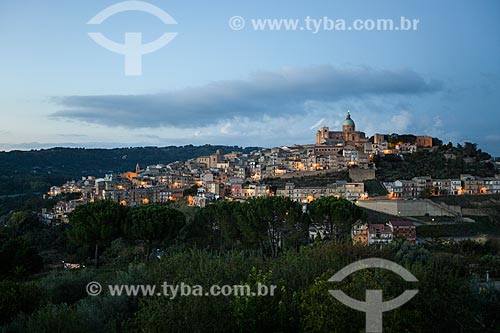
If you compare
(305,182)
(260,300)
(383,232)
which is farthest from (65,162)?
(260,300)

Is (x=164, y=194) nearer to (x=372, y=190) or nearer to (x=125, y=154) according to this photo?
(x=372, y=190)

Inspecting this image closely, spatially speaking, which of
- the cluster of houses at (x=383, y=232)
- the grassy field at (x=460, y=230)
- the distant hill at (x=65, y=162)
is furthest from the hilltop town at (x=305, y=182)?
the distant hill at (x=65, y=162)

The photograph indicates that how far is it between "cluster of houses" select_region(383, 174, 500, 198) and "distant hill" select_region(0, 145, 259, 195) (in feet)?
161

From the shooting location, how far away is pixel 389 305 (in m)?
7.33

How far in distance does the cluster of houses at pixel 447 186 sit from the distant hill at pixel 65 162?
4902cm

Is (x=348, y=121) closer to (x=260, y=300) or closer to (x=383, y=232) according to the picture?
(x=383, y=232)

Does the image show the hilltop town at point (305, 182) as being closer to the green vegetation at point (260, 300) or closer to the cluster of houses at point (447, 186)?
the cluster of houses at point (447, 186)

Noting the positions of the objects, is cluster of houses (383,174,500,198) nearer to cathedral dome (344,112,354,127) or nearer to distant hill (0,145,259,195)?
cathedral dome (344,112,354,127)

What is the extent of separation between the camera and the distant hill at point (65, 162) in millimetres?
63500

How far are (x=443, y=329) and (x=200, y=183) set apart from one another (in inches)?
1903

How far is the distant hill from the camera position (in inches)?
2500

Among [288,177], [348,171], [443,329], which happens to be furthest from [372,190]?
[443,329]

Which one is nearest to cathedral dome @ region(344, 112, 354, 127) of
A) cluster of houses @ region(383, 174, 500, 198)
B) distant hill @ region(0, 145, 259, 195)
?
cluster of houses @ region(383, 174, 500, 198)

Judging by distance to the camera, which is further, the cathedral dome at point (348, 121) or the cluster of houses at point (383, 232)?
the cathedral dome at point (348, 121)
